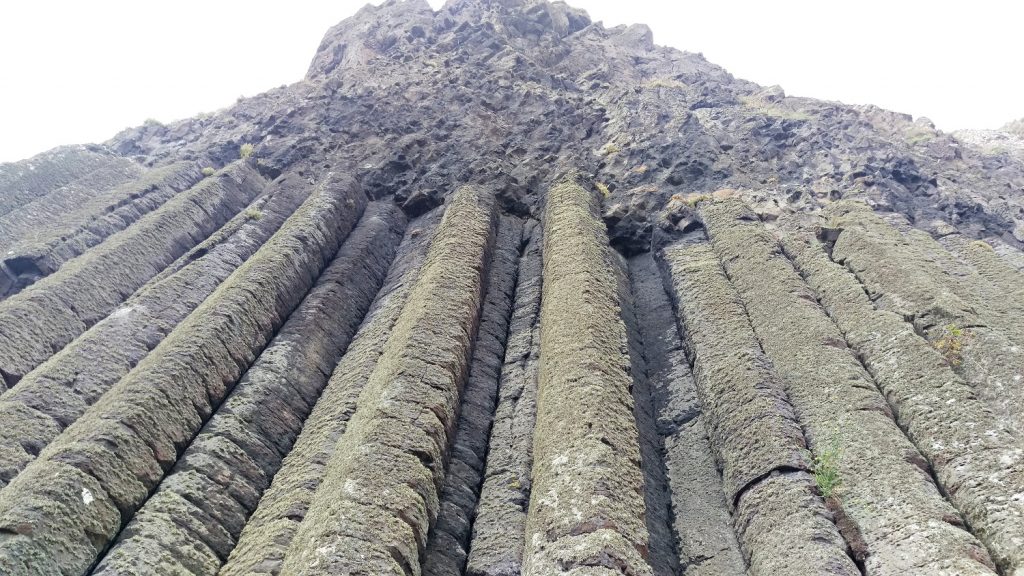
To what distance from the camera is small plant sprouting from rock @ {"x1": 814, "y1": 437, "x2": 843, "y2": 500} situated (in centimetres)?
1131

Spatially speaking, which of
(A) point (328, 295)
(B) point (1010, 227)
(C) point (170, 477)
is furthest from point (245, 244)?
(B) point (1010, 227)

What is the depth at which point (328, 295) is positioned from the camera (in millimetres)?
20203

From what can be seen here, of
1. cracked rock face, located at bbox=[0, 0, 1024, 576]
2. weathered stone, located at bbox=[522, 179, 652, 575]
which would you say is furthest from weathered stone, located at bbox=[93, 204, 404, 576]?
weathered stone, located at bbox=[522, 179, 652, 575]

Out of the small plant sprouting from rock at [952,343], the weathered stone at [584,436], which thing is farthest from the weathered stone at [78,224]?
the small plant sprouting from rock at [952,343]

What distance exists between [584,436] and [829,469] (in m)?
4.51

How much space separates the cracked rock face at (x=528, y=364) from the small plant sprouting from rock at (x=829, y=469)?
0.05 m

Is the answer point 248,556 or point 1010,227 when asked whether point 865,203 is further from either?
point 248,556

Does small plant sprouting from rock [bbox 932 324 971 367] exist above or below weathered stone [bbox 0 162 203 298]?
below

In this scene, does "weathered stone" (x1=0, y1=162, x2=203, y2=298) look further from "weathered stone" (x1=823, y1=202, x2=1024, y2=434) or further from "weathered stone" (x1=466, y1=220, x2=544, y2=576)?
"weathered stone" (x1=823, y1=202, x2=1024, y2=434)

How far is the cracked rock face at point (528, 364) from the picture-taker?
1084 cm

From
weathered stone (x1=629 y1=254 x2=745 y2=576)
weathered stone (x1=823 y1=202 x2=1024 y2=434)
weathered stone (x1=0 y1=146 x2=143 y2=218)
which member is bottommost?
weathered stone (x1=629 y1=254 x2=745 y2=576)

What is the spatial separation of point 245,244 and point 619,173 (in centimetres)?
1653

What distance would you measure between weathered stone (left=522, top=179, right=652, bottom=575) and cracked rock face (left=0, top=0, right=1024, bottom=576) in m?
0.06

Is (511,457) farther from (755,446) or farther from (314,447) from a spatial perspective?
(755,446)
